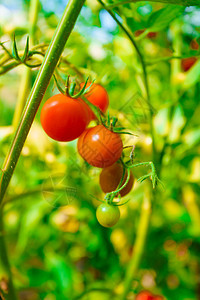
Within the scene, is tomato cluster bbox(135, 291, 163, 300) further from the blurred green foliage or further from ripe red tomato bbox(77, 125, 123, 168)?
ripe red tomato bbox(77, 125, 123, 168)

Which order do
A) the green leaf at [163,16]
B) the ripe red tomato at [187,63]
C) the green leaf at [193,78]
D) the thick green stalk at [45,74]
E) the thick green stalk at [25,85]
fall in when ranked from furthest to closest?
the ripe red tomato at [187,63]
the green leaf at [193,78]
the thick green stalk at [25,85]
the green leaf at [163,16]
the thick green stalk at [45,74]

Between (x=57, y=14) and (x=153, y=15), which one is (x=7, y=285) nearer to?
(x=153, y=15)

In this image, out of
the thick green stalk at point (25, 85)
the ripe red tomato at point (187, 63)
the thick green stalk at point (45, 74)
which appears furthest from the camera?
the ripe red tomato at point (187, 63)

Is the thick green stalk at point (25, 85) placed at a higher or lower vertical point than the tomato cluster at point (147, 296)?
higher

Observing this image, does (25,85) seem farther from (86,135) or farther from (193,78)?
(193,78)

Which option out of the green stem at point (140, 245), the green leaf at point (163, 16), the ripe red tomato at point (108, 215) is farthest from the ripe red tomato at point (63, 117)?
the green stem at point (140, 245)

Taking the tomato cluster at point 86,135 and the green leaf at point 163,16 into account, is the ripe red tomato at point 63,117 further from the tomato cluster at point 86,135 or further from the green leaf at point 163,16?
the green leaf at point 163,16

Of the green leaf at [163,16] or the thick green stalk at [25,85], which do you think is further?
the thick green stalk at [25,85]

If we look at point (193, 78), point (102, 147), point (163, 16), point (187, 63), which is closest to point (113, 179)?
point (102, 147)
